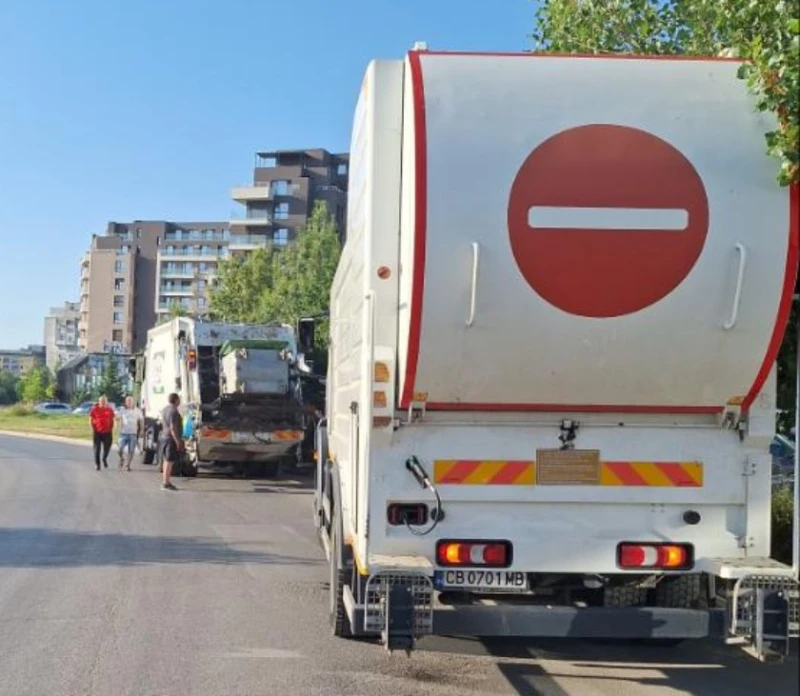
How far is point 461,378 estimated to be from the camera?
5.65 meters

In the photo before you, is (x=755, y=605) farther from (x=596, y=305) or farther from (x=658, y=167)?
(x=658, y=167)

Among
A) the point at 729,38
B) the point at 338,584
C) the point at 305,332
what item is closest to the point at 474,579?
the point at 338,584

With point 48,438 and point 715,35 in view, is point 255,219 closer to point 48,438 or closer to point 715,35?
point 48,438

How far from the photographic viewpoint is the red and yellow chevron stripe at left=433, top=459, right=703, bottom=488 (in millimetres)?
5820

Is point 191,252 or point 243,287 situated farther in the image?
point 191,252

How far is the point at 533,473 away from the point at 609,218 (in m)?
1.44

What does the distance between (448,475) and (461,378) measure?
0.56m

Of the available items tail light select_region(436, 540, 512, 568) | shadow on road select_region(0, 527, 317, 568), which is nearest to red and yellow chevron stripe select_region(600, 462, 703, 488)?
tail light select_region(436, 540, 512, 568)

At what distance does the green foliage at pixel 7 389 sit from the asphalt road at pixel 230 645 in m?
134

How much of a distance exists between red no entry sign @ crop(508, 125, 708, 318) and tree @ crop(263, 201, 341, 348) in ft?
86.5

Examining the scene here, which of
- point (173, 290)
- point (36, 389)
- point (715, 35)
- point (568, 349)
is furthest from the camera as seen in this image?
point (173, 290)

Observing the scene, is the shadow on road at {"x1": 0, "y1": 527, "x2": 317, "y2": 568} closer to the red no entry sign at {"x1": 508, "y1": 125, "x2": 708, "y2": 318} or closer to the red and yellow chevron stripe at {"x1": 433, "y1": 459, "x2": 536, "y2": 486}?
the red and yellow chevron stripe at {"x1": 433, "y1": 459, "x2": 536, "y2": 486}

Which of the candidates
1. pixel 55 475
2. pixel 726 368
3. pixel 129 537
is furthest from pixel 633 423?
pixel 55 475

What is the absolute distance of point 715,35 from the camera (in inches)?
379
